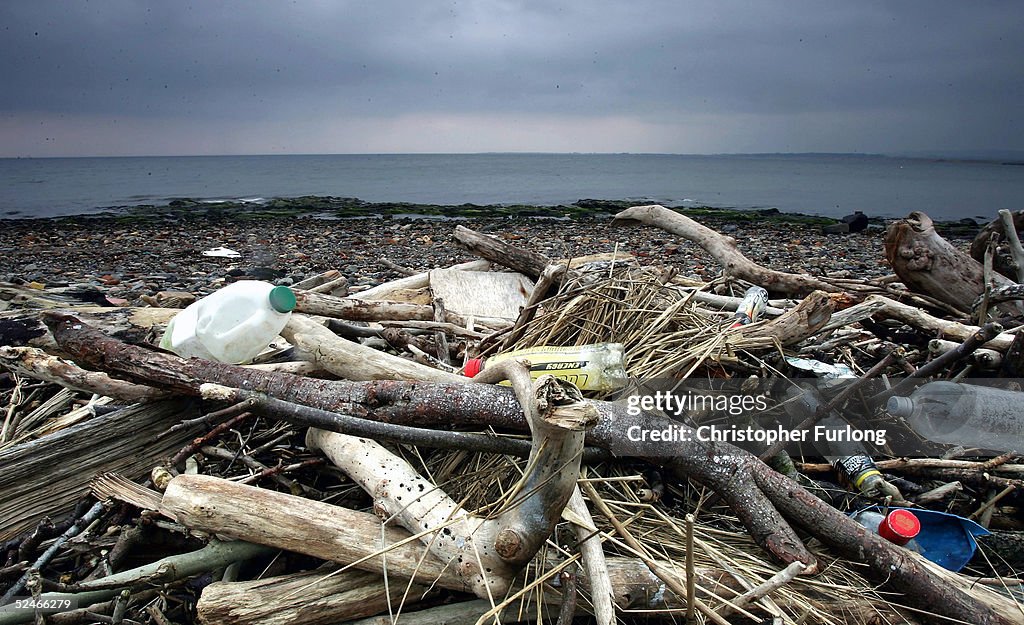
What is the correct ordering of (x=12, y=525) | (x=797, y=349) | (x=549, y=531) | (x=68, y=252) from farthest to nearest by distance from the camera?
(x=68, y=252) → (x=797, y=349) → (x=12, y=525) → (x=549, y=531)

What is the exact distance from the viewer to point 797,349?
11.0 feet

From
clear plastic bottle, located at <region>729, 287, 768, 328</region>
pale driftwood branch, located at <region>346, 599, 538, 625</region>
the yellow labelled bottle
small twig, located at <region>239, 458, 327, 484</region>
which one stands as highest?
clear plastic bottle, located at <region>729, 287, 768, 328</region>

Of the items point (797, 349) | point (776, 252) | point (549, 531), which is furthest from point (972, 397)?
point (776, 252)

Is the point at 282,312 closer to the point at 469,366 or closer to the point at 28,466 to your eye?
the point at 469,366

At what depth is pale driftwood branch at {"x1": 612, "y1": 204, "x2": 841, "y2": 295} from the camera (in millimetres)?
4801

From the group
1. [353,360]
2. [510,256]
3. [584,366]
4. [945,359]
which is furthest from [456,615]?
[510,256]

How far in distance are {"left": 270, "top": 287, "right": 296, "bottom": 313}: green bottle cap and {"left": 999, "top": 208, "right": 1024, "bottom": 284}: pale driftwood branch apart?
5138 millimetres

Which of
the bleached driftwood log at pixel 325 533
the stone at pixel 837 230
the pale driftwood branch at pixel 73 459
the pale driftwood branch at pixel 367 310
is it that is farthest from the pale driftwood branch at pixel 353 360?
the stone at pixel 837 230

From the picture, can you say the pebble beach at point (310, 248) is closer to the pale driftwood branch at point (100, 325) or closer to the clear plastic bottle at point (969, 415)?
the pale driftwood branch at point (100, 325)

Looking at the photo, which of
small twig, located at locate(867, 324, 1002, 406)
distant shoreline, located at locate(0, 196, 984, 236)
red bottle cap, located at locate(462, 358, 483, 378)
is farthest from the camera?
distant shoreline, located at locate(0, 196, 984, 236)

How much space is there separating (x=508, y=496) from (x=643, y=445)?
612 millimetres

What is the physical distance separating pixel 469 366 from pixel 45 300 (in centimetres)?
392

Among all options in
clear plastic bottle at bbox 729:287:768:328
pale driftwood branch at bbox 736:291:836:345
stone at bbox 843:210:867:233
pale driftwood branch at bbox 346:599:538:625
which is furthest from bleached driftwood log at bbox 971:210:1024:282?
stone at bbox 843:210:867:233

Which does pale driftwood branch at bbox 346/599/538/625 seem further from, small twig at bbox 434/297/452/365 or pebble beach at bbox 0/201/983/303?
pebble beach at bbox 0/201/983/303
